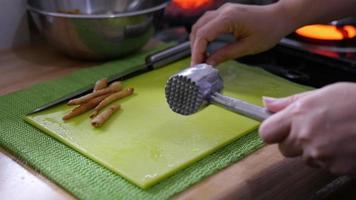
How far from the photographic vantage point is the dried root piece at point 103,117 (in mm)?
717

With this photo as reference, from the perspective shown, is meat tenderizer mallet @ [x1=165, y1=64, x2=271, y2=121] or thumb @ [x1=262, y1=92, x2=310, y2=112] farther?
meat tenderizer mallet @ [x1=165, y1=64, x2=271, y2=121]

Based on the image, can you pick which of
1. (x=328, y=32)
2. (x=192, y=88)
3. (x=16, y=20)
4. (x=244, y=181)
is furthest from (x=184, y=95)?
(x=16, y=20)

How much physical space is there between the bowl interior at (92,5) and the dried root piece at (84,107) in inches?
12.2

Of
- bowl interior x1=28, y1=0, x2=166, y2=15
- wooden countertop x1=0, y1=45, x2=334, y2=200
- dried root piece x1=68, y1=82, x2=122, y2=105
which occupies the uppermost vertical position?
bowl interior x1=28, y1=0, x2=166, y2=15

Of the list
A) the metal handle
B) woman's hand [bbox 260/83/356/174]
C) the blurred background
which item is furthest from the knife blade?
woman's hand [bbox 260/83/356/174]

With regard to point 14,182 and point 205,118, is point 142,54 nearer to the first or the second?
point 205,118

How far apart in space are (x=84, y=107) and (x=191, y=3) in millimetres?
473

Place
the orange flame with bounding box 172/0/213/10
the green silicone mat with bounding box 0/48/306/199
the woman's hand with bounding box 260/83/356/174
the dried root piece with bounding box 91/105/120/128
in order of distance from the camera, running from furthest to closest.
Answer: the orange flame with bounding box 172/0/213/10, the dried root piece with bounding box 91/105/120/128, the green silicone mat with bounding box 0/48/306/199, the woman's hand with bounding box 260/83/356/174

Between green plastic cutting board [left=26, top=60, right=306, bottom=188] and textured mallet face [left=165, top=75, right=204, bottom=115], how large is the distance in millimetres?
56

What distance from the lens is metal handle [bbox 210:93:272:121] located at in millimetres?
545

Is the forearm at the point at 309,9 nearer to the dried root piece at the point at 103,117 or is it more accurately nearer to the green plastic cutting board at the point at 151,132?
the green plastic cutting board at the point at 151,132

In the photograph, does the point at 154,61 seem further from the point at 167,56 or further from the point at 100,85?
the point at 100,85

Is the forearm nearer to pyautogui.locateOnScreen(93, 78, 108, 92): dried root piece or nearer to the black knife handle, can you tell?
the black knife handle

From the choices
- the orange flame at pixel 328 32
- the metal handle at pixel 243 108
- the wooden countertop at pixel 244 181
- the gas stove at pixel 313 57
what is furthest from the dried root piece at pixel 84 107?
the orange flame at pixel 328 32
